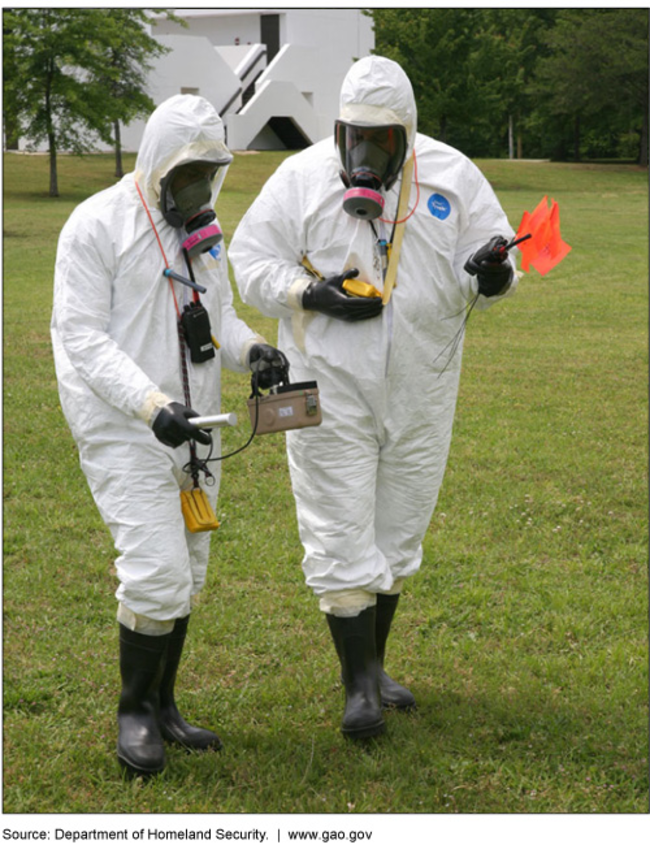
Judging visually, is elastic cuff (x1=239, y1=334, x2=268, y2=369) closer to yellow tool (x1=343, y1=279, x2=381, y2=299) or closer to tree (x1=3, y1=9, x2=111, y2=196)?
yellow tool (x1=343, y1=279, x2=381, y2=299)

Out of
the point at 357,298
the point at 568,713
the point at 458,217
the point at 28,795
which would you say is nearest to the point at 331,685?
the point at 568,713

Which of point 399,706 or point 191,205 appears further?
point 399,706

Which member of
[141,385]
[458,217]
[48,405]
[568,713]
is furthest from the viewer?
[48,405]

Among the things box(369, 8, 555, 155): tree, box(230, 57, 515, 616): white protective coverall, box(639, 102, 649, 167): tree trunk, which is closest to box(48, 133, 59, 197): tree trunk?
box(369, 8, 555, 155): tree

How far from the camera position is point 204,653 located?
172 inches

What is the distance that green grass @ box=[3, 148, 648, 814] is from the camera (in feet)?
11.4

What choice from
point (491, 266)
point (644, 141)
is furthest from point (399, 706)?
point (644, 141)

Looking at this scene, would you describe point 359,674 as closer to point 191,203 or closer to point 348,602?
point 348,602

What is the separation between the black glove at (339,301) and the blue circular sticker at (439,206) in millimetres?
373

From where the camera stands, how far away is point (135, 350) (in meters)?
3.32

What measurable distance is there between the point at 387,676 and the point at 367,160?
1.98 metres

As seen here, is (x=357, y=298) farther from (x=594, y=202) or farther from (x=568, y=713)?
(x=594, y=202)

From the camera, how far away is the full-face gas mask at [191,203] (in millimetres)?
3302

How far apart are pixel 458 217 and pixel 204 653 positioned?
2.09m
